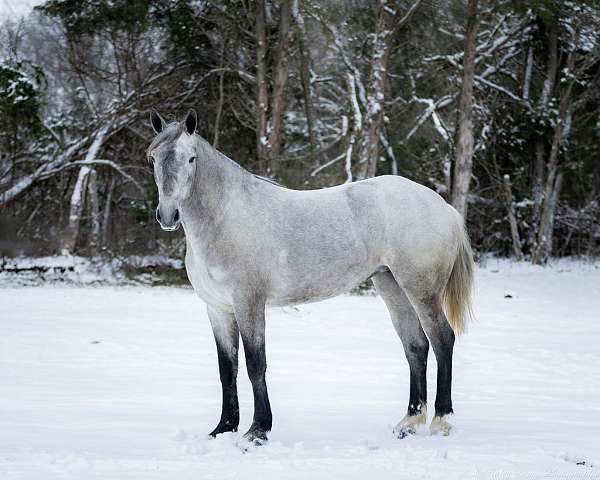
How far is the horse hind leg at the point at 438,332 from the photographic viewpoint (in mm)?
4617

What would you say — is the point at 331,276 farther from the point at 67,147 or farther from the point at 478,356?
the point at 67,147

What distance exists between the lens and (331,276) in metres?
4.49

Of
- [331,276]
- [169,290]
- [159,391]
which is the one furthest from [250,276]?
[169,290]

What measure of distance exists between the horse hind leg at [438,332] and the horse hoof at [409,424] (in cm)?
10

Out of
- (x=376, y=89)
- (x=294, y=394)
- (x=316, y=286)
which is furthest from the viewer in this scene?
(x=376, y=89)

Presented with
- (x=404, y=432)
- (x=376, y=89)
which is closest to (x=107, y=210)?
(x=376, y=89)

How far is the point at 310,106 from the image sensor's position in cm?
1711

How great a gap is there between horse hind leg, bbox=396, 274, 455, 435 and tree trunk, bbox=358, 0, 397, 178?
8253 mm

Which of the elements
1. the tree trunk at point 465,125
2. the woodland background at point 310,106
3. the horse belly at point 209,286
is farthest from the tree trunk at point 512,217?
the horse belly at point 209,286

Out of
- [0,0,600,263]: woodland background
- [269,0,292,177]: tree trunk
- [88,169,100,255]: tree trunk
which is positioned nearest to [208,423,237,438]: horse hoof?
[0,0,600,263]: woodland background

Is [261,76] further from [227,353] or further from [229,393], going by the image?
[229,393]

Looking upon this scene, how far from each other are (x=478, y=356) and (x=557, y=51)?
13537 millimetres

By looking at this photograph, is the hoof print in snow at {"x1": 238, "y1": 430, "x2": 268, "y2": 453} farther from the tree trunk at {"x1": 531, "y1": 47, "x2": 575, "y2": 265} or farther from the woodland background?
the tree trunk at {"x1": 531, "y1": 47, "x2": 575, "y2": 265}

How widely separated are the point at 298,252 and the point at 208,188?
71 centimetres
